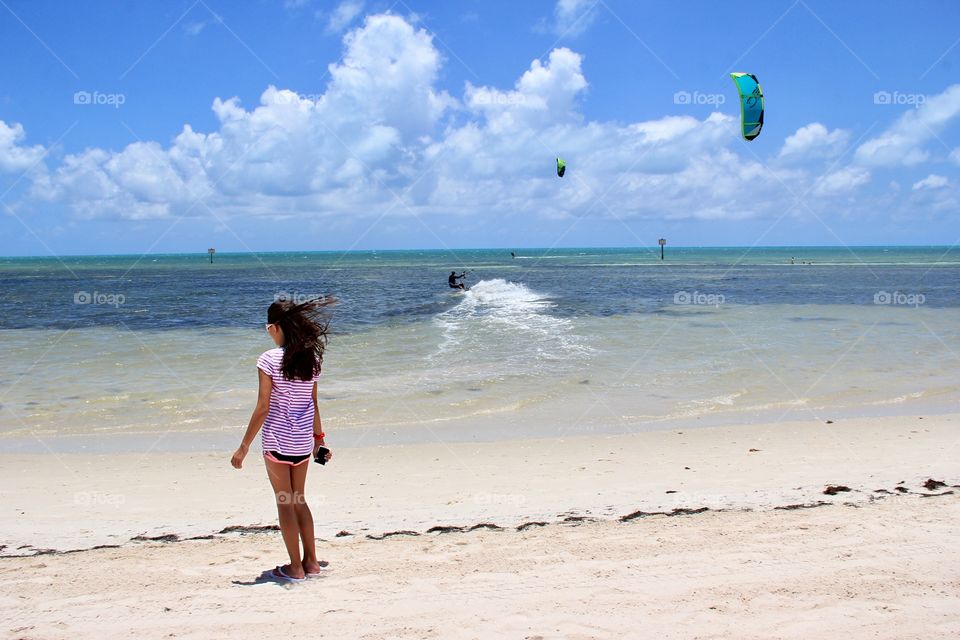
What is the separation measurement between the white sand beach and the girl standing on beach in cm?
36

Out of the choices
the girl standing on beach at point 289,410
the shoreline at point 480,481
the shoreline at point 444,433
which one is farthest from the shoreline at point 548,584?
the shoreline at point 444,433

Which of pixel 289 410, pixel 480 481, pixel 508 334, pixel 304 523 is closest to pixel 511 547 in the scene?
pixel 304 523

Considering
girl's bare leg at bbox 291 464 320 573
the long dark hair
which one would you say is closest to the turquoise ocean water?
girl's bare leg at bbox 291 464 320 573

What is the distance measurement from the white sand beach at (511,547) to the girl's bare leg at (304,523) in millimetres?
128

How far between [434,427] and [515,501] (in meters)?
3.32

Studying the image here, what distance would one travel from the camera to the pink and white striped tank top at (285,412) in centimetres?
406

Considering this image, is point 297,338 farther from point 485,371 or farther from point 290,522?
point 485,371

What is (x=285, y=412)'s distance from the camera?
4098 mm

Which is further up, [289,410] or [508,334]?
[289,410]

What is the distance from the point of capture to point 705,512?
5.30m

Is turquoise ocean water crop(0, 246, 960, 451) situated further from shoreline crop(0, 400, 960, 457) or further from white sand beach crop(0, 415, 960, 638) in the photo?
white sand beach crop(0, 415, 960, 638)

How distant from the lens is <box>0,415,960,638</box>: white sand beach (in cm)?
361

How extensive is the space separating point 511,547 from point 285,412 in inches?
65.1

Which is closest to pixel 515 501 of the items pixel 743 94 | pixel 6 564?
pixel 6 564
